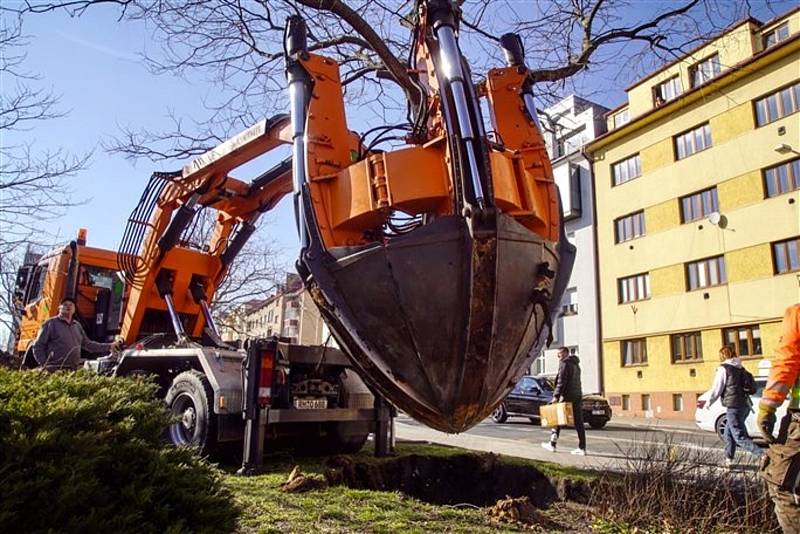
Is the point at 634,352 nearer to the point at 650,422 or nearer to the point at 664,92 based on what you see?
the point at 650,422

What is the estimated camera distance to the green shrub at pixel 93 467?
221 centimetres

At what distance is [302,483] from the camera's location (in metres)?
4.90

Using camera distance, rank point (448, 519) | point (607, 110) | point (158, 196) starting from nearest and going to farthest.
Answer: point (448, 519) → point (158, 196) → point (607, 110)

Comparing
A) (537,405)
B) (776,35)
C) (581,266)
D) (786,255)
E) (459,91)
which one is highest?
(776,35)

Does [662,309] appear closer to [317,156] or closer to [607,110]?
[607,110]

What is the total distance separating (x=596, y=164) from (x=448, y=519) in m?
28.2

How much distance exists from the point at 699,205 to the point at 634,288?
472cm

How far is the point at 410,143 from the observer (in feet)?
14.9

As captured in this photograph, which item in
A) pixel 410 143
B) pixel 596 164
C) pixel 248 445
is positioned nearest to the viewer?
pixel 410 143

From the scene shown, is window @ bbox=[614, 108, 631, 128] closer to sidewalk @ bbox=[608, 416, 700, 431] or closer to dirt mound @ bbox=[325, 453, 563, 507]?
sidewalk @ bbox=[608, 416, 700, 431]

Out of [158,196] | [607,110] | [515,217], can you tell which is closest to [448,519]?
[515,217]

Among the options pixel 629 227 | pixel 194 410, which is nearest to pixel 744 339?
pixel 629 227

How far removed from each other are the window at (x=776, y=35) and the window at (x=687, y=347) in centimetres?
1171

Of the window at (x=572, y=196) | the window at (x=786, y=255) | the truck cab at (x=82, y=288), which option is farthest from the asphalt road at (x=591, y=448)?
the window at (x=572, y=196)
